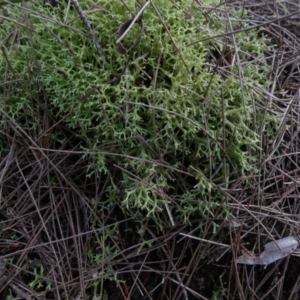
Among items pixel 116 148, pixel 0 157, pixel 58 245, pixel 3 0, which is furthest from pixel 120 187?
pixel 3 0

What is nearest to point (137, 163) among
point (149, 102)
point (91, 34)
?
point (149, 102)

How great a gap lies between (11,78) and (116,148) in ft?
1.43

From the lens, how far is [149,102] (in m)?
1.46

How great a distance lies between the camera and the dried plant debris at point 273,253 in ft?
4.85

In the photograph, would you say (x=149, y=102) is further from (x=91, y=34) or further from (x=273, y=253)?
(x=273, y=253)

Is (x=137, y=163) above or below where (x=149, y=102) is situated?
below

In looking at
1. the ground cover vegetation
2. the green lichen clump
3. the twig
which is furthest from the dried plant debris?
the twig

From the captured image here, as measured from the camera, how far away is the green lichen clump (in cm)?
145

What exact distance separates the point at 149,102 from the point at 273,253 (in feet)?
1.93

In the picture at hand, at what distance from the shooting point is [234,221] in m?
1.48

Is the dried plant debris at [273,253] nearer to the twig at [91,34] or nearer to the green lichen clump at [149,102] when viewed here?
the green lichen clump at [149,102]

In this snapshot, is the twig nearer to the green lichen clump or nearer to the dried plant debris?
the green lichen clump

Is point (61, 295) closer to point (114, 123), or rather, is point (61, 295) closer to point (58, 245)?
point (58, 245)

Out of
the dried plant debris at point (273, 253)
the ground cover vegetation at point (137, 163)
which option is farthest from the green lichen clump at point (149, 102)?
the dried plant debris at point (273, 253)
